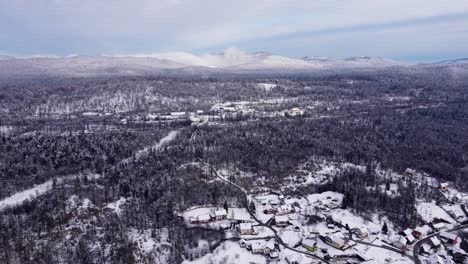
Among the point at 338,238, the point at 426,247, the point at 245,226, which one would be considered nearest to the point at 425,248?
the point at 426,247

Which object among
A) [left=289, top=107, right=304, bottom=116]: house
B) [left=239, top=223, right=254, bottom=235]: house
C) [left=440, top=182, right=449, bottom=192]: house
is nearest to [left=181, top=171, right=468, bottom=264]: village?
[left=239, top=223, right=254, bottom=235]: house

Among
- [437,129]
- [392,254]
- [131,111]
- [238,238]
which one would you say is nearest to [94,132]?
[131,111]

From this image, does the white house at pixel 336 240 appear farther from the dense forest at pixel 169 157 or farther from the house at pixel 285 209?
the dense forest at pixel 169 157

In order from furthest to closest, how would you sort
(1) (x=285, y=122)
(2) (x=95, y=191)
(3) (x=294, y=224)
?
(1) (x=285, y=122) < (2) (x=95, y=191) < (3) (x=294, y=224)

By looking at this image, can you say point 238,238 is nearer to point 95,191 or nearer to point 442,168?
point 95,191

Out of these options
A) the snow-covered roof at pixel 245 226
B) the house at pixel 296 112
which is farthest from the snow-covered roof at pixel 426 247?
the house at pixel 296 112

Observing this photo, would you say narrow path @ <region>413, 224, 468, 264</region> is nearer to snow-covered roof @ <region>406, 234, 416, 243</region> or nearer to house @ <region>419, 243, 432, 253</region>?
house @ <region>419, 243, 432, 253</region>

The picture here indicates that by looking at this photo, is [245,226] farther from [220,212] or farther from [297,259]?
[297,259]

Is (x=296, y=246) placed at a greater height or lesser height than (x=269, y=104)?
lesser
